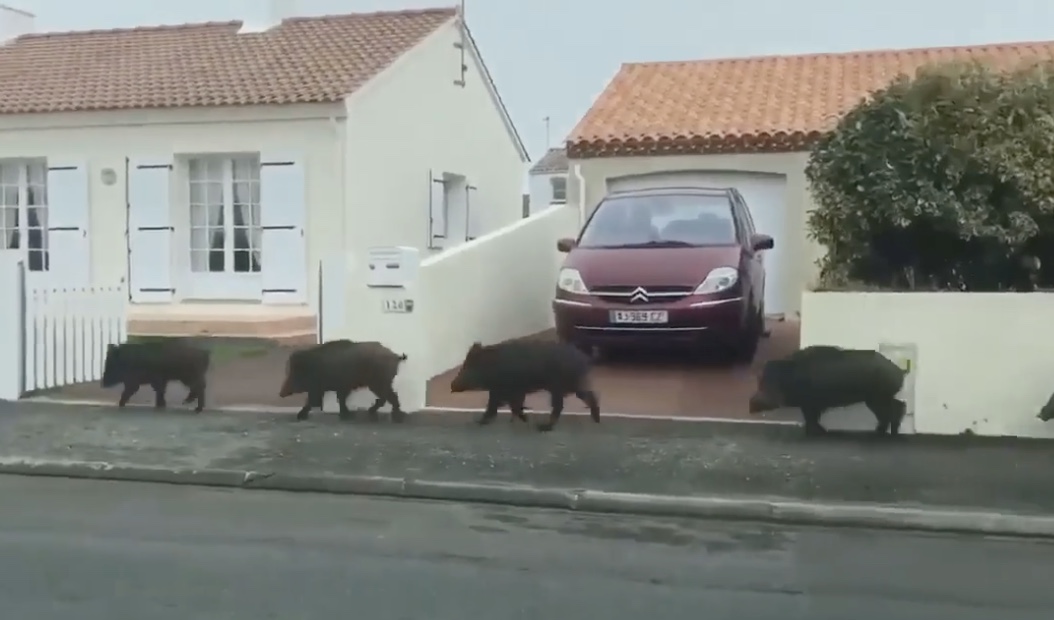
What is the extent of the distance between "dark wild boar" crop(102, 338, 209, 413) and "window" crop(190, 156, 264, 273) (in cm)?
534

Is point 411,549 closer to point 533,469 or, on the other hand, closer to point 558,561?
point 558,561

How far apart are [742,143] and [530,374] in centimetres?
686

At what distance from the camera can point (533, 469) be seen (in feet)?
26.8

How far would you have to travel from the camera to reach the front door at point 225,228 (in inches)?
629

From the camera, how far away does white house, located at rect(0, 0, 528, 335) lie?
15.4m

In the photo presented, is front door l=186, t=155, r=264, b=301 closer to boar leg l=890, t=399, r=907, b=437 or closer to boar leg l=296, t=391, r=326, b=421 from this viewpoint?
boar leg l=296, t=391, r=326, b=421

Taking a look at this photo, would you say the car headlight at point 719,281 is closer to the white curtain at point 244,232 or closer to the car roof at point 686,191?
the car roof at point 686,191

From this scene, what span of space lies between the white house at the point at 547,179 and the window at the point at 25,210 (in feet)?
70.8

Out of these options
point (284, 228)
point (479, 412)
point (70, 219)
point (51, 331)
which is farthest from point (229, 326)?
point (479, 412)

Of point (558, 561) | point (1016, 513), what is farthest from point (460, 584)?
point (1016, 513)

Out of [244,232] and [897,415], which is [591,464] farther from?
[244,232]

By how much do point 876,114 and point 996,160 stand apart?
3.60ft

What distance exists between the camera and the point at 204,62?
17.2 meters

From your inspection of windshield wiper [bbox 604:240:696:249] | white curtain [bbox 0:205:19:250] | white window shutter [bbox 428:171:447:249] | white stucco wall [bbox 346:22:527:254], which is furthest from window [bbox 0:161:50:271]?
windshield wiper [bbox 604:240:696:249]
